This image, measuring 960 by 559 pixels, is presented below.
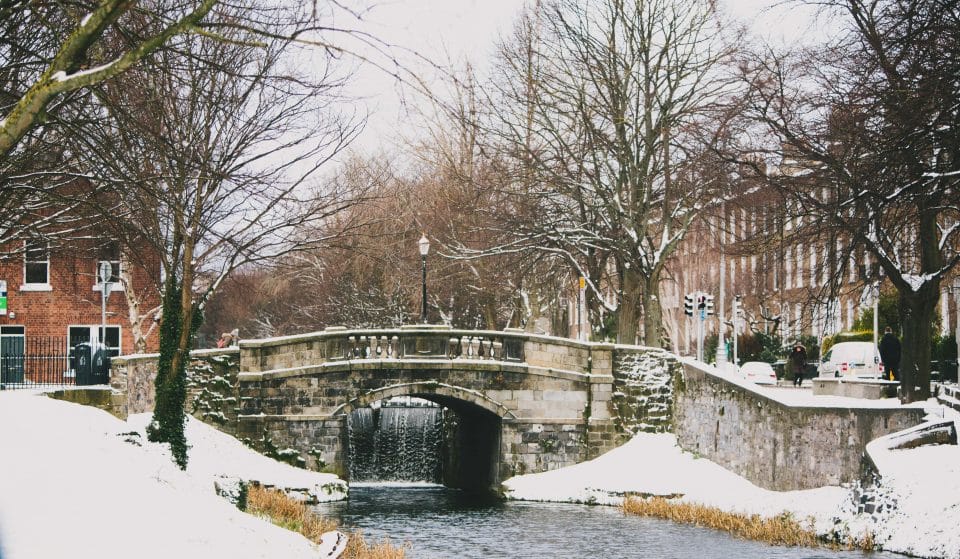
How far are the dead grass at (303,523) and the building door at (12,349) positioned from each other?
5.83m

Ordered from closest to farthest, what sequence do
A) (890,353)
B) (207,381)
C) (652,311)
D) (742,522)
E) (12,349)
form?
1. (742,522)
2. (890,353)
3. (207,381)
4. (652,311)
5. (12,349)

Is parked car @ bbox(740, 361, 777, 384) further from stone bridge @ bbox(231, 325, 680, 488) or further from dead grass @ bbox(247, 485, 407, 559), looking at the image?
dead grass @ bbox(247, 485, 407, 559)

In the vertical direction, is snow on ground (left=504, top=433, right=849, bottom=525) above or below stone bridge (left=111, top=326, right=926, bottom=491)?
below

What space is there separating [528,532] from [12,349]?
17.9 m

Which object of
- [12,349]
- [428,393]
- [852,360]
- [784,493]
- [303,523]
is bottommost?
[784,493]

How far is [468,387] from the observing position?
31.5m

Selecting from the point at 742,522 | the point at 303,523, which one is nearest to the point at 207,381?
the point at 303,523

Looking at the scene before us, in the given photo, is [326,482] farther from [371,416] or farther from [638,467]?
[371,416]

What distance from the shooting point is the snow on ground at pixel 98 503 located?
30.0ft

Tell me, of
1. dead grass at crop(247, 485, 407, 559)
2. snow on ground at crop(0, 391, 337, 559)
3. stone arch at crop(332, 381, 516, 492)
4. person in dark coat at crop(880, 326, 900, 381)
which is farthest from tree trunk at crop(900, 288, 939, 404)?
snow on ground at crop(0, 391, 337, 559)

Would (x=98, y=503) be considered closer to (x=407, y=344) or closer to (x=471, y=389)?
(x=407, y=344)

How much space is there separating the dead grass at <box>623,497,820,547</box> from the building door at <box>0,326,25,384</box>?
13272 mm

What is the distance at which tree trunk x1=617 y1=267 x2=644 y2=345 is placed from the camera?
33.3 meters

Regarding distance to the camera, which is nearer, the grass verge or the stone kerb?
the grass verge
